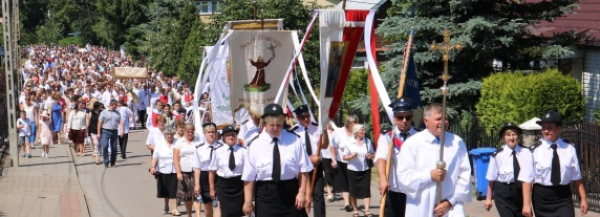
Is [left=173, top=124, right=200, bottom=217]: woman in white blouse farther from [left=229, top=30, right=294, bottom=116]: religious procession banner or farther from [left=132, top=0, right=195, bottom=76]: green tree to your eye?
[left=132, top=0, right=195, bottom=76]: green tree

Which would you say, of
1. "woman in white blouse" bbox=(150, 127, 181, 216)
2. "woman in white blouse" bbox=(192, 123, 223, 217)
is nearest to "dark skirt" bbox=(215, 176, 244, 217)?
"woman in white blouse" bbox=(192, 123, 223, 217)

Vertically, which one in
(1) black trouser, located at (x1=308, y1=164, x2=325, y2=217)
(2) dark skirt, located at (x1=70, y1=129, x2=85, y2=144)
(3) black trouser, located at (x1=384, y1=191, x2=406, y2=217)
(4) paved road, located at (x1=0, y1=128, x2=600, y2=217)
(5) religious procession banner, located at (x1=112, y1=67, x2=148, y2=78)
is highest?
(5) religious procession banner, located at (x1=112, y1=67, x2=148, y2=78)

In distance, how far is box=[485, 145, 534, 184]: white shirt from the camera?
1083cm

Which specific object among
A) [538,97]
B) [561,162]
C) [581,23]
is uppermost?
[581,23]

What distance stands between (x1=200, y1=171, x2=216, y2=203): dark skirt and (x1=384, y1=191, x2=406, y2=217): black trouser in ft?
14.6

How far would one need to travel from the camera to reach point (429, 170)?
8547 millimetres

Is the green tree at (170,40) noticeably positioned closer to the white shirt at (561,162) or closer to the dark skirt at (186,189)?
the dark skirt at (186,189)

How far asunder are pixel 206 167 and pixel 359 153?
2.80 meters

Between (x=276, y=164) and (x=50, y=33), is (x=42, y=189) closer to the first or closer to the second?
(x=276, y=164)

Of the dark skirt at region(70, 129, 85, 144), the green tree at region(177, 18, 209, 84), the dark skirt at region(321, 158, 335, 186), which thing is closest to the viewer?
the dark skirt at region(321, 158, 335, 186)

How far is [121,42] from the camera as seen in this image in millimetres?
81312

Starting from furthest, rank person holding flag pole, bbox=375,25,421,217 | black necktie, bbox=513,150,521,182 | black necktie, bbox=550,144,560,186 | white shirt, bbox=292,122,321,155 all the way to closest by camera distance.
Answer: white shirt, bbox=292,122,321,155
black necktie, bbox=513,150,521,182
black necktie, bbox=550,144,560,186
person holding flag pole, bbox=375,25,421,217

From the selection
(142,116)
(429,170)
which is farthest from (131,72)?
(429,170)

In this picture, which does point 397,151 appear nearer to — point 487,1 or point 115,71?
point 487,1
